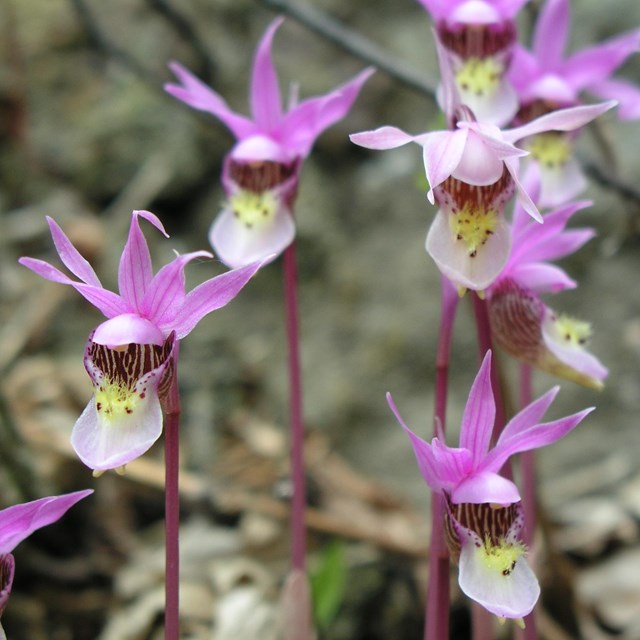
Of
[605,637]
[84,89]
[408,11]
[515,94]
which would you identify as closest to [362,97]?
[408,11]

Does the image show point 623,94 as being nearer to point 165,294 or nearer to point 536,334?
point 536,334

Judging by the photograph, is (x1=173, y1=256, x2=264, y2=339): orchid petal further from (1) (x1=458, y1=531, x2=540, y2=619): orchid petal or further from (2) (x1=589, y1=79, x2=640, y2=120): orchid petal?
(2) (x1=589, y1=79, x2=640, y2=120): orchid petal

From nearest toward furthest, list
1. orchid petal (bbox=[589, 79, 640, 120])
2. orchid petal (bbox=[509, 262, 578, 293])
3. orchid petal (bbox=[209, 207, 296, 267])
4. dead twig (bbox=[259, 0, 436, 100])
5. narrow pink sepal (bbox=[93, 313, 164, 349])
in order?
narrow pink sepal (bbox=[93, 313, 164, 349]) → orchid petal (bbox=[509, 262, 578, 293]) → orchid petal (bbox=[209, 207, 296, 267]) → orchid petal (bbox=[589, 79, 640, 120]) → dead twig (bbox=[259, 0, 436, 100])

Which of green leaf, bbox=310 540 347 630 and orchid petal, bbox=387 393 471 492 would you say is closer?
orchid petal, bbox=387 393 471 492

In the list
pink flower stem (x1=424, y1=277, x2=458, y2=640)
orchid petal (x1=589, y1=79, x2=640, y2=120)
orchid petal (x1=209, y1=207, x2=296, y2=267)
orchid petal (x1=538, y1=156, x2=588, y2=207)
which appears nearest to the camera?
pink flower stem (x1=424, y1=277, x2=458, y2=640)

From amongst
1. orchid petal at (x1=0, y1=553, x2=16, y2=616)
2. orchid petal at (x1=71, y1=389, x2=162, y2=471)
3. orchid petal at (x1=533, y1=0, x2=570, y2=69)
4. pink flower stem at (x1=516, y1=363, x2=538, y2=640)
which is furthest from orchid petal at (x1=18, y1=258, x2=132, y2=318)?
orchid petal at (x1=533, y1=0, x2=570, y2=69)

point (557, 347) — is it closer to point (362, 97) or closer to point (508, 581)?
point (508, 581)

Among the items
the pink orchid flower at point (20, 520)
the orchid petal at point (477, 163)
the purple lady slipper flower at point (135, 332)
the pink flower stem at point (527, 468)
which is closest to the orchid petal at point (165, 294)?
the purple lady slipper flower at point (135, 332)

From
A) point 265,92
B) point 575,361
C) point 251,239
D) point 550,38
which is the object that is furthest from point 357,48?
point 575,361
